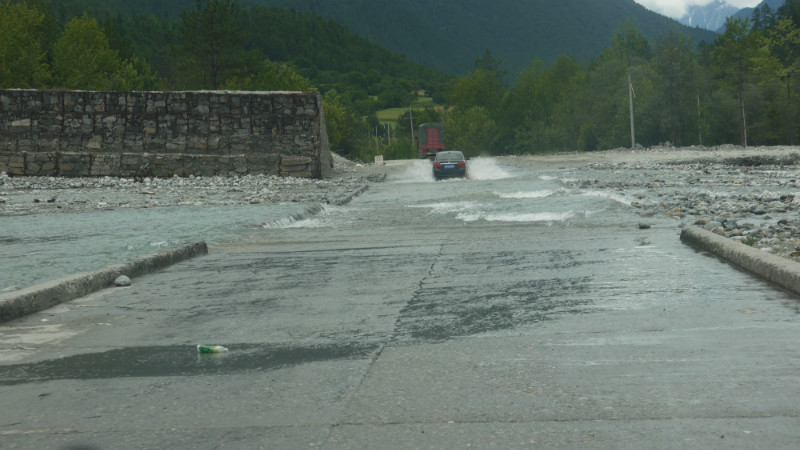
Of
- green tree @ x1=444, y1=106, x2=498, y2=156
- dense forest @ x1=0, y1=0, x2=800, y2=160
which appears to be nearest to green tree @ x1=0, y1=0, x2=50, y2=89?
dense forest @ x1=0, y1=0, x2=800, y2=160

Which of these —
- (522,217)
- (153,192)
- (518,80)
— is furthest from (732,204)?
(518,80)

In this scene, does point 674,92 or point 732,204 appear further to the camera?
point 674,92

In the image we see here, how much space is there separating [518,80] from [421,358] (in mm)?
189301

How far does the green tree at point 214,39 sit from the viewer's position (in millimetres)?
77875

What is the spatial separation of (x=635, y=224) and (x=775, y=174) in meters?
21.7

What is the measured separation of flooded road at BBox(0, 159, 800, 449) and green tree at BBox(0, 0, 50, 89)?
69.5 meters

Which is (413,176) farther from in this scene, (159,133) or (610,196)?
(610,196)

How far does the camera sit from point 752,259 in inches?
356

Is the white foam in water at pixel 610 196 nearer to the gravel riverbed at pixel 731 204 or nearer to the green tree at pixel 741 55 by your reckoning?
the gravel riverbed at pixel 731 204

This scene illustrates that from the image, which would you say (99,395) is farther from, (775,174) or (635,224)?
(775,174)

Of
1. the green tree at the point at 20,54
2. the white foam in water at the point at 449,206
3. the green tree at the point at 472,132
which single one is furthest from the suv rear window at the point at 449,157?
the green tree at the point at 472,132

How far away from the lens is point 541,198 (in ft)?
79.7

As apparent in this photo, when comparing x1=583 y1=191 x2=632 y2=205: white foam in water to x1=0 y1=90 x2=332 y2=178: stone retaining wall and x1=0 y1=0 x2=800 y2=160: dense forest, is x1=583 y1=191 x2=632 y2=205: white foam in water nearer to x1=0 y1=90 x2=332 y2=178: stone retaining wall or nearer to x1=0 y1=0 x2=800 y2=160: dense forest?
x1=0 y1=90 x2=332 y2=178: stone retaining wall

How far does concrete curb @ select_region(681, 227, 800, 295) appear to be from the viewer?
26.0 ft
